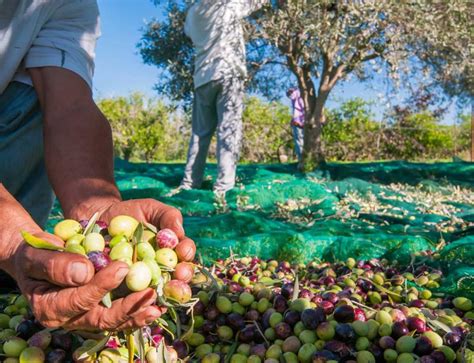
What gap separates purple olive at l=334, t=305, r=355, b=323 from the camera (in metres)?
1.92

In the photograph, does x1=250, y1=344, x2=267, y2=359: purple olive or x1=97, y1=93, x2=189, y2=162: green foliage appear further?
x1=97, y1=93, x2=189, y2=162: green foliage

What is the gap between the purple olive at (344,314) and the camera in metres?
1.92

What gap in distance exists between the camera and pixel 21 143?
101 inches

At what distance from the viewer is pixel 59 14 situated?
2.49m

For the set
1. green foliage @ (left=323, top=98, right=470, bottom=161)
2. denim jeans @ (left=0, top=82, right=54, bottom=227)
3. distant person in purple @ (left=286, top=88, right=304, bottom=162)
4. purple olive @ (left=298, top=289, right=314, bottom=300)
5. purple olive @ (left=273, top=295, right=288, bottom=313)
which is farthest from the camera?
green foliage @ (left=323, top=98, right=470, bottom=161)

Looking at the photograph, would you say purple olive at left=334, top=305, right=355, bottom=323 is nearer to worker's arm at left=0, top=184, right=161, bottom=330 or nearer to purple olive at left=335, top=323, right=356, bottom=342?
purple olive at left=335, top=323, right=356, bottom=342

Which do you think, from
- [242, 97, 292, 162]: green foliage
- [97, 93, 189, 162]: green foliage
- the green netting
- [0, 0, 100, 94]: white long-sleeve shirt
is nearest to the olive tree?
the green netting

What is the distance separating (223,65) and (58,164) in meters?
5.52

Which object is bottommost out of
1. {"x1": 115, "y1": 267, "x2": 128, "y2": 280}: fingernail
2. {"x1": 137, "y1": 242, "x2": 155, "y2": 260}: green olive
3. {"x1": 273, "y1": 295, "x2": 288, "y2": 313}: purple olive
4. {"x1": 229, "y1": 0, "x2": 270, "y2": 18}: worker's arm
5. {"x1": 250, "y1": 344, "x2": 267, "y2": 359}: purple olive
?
{"x1": 250, "y1": 344, "x2": 267, "y2": 359}: purple olive

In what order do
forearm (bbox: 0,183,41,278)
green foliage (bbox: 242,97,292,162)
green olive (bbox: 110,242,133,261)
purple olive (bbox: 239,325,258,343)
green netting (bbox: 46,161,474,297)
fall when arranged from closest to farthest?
green olive (bbox: 110,242,133,261)
forearm (bbox: 0,183,41,278)
purple olive (bbox: 239,325,258,343)
green netting (bbox: 46,161,474,297)
green foliage (bbox: 242,97,292,162)

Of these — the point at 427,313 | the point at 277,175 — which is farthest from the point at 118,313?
the point at 277,175

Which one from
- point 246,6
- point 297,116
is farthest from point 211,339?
point 297,116

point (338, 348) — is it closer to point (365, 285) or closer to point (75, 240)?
point (365, 285)

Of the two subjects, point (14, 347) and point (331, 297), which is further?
point (331, 297)
